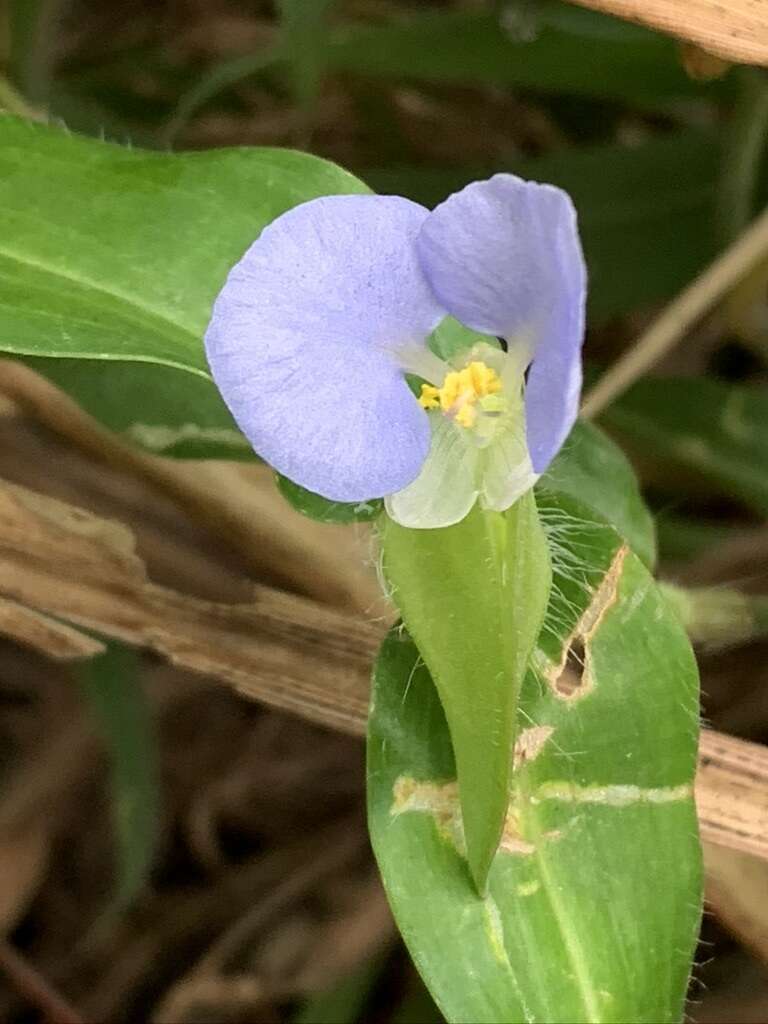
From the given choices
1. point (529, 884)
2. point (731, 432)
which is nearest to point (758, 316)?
point (731, 432)

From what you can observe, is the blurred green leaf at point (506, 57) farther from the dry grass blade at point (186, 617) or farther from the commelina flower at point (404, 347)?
the commelina flower at point (404, 347)

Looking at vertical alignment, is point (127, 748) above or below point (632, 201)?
below

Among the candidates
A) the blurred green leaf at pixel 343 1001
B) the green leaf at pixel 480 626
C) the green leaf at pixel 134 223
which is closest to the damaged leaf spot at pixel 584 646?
the green leaf at pixel 480 626

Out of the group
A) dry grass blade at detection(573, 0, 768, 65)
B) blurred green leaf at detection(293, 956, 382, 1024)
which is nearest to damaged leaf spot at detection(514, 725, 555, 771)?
dry grass blade at detection(573, 0, 768, 65)

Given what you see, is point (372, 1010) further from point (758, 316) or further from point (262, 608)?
point (758, 316)

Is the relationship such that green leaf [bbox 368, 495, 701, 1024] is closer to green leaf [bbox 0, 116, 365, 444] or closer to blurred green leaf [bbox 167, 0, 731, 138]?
green leaf [bbox 0, 116, 365, 444]

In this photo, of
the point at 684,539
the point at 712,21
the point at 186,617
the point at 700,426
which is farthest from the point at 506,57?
the point at 186,617

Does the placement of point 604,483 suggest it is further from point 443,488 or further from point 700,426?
point 700,426
